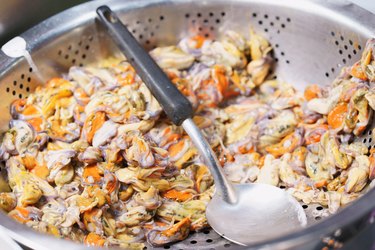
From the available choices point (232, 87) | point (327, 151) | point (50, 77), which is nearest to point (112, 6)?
point (50, 77)

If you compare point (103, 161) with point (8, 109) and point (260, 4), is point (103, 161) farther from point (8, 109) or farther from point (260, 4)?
point (260, 4)

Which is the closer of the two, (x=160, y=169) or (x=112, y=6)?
(x=160, y=169)

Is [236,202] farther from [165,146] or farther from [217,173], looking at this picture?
[165,146]

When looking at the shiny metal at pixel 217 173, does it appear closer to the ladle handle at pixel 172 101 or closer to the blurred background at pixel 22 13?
the ladle handle at pixel 172 101

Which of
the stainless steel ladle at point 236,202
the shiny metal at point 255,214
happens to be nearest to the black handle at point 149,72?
the stainless steel ladle at point 236,202

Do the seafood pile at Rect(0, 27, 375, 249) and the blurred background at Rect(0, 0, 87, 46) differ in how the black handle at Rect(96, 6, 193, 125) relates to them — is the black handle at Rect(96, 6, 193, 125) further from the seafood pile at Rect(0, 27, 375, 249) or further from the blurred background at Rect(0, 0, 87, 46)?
the blurred background at Rect(0, 0, 87, 46)

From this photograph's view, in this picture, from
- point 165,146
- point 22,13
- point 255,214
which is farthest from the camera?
point 22,13

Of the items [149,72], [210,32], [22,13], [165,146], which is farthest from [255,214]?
[22,13]
